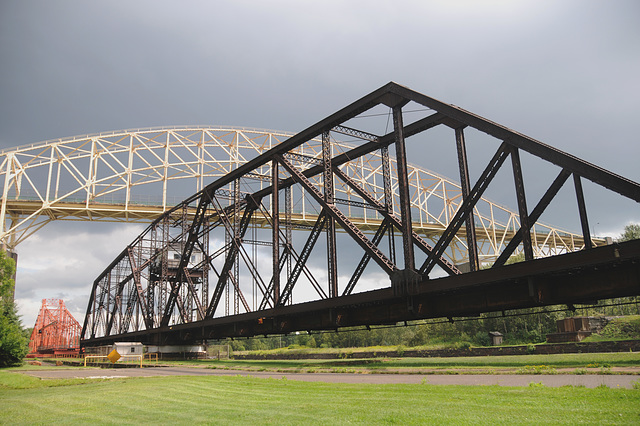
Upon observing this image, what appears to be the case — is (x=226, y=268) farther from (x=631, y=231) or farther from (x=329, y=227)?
(x=631, y=231)

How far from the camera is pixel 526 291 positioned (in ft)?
58.4

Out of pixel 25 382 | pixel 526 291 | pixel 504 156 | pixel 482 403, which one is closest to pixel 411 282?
pixel 526 291

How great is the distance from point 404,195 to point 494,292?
216 inches

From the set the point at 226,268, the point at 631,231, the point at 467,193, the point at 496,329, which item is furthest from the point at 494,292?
the point at 631,231

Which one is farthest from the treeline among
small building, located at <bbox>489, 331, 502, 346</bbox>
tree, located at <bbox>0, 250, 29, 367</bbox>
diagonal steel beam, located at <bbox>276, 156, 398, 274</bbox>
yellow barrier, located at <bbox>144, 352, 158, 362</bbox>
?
tree, located at <bbox>0, 250, 29, 367</bbox>

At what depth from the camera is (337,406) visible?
11.5 metres

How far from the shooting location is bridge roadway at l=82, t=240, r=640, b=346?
600 inches

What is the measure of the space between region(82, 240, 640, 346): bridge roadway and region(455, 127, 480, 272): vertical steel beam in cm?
171

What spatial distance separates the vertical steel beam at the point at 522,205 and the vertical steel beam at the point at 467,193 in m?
2.27

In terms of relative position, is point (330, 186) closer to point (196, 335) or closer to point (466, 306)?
point (466, 306)

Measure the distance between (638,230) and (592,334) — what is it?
5072 cm

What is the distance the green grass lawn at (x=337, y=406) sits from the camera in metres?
9.45

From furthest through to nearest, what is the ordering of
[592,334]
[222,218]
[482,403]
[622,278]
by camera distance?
[592,334]
[222,218]
[622,278]
[482,403]

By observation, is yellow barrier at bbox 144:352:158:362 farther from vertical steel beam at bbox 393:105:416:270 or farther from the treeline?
vertical steel beam at bbox 393:105:416:270
